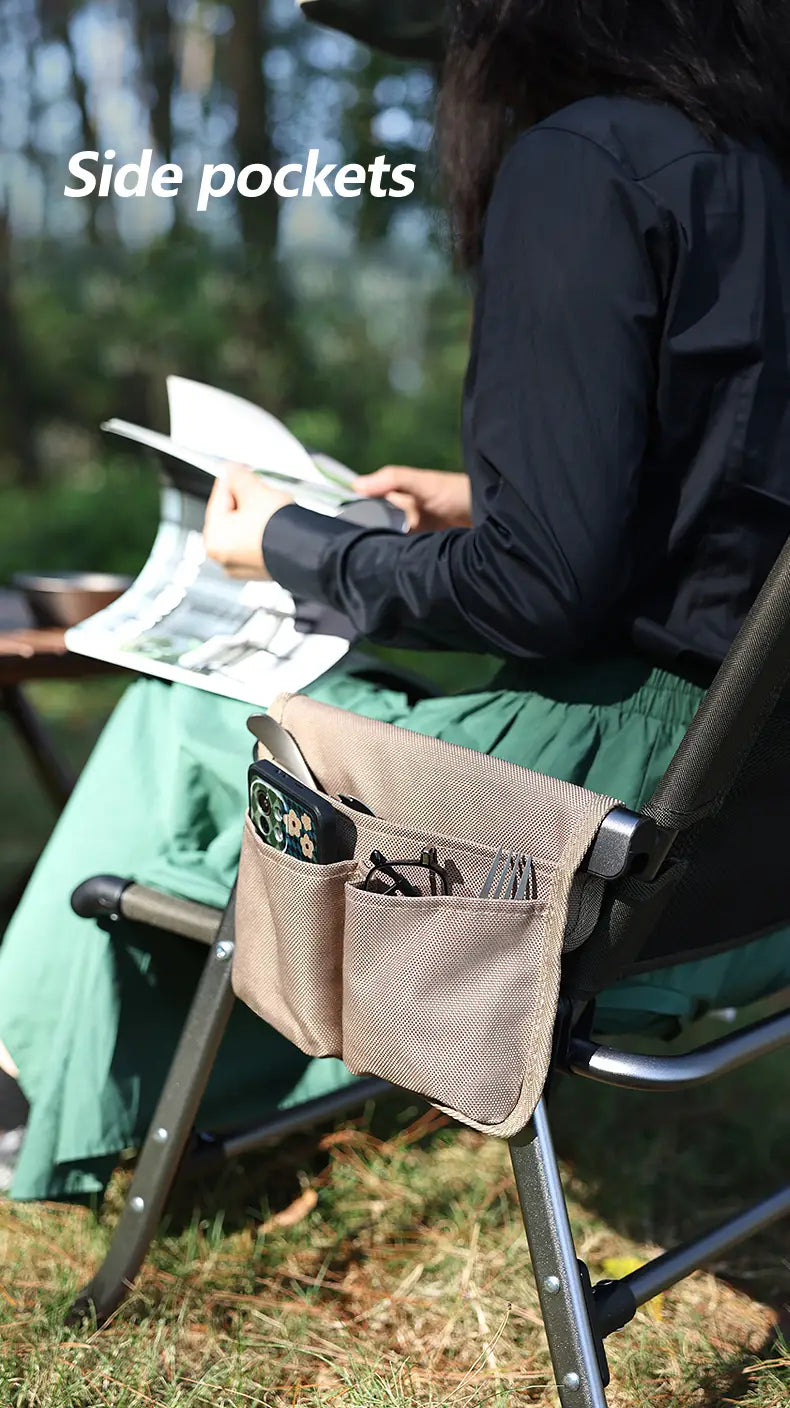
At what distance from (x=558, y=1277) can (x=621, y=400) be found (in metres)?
0.67

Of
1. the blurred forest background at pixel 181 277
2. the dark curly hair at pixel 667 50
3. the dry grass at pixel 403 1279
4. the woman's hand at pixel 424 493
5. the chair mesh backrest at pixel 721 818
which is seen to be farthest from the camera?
the blurred forest background at pixel 181 277

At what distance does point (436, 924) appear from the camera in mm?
1011

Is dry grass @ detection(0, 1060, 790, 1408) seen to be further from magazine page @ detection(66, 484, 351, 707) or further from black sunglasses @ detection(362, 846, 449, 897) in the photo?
magazine page @ detection(66, 484, 351, 707)

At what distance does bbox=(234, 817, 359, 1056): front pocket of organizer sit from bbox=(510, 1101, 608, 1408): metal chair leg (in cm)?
18

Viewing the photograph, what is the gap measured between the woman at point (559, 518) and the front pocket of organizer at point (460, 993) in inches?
11.6

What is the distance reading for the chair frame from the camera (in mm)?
1020

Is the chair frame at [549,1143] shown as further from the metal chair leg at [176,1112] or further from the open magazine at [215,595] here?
the open magazine at [215,595]

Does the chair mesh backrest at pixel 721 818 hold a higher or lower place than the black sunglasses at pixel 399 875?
higher

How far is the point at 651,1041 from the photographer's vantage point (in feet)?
7.55

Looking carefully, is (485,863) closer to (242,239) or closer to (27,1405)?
(27,1405)

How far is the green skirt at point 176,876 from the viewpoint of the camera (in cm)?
131

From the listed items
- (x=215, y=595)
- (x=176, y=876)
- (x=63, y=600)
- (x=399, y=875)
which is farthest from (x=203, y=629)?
(x=399, y=875)

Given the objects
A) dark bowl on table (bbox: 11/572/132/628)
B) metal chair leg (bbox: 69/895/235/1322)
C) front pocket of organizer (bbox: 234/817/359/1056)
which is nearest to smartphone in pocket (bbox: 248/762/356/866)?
front pocket of organizer (bbox: 234/817/359/1056)

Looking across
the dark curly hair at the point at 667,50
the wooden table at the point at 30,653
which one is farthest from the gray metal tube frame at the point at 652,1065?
the wooden table at the point at 30,653
